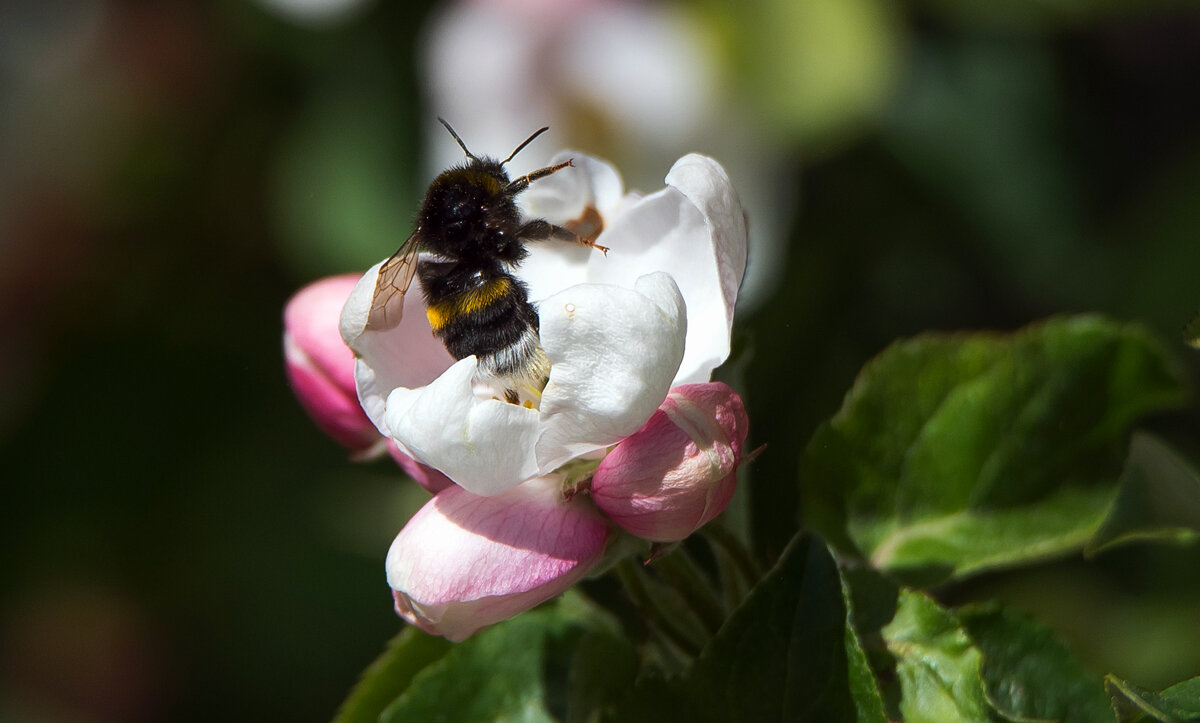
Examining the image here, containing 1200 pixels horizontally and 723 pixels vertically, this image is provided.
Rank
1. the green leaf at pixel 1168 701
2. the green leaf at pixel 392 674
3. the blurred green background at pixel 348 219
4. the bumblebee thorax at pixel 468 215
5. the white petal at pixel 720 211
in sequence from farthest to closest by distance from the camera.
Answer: the blurred green background at pixel 348 219, the green leaf at pixel 392 674, the bumblebee thorax at pixel 468 215, the white petal at pixel 720 211, the green leaf at pixel 1168 701

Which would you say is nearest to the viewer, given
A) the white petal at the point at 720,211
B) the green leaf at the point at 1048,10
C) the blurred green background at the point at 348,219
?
the white petal at the point at 720,211

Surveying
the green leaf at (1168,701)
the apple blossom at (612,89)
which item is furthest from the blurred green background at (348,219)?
the green leaf at (1168,701)

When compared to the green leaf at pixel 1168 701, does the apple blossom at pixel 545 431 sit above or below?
above

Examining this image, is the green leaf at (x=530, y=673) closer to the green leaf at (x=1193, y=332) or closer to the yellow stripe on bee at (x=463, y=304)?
the yellow stripe on bee at (x=463, y=304)

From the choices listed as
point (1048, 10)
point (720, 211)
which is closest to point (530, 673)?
point (720, 211)

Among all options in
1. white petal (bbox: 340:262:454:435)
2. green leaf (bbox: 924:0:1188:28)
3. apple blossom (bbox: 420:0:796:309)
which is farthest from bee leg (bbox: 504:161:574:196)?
green leaf (bbox: 924:0:1188:28)

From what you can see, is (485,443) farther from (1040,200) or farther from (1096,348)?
(1040,200)
